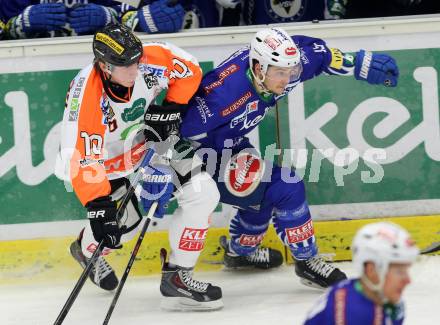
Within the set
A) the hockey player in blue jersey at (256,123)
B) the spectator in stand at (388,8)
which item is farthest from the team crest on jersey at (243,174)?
the spectator in stand at (388,8)

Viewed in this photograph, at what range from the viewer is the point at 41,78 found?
5121mm

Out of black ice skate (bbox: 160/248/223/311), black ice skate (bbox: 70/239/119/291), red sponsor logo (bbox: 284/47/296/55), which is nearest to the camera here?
red sponsor logo (bbox: 284/47/296/55)

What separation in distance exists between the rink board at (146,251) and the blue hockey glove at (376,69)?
2.49 ft

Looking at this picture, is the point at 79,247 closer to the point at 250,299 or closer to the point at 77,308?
the point at 77,308

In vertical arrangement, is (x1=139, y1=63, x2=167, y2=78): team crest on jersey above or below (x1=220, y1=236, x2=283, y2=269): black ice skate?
above

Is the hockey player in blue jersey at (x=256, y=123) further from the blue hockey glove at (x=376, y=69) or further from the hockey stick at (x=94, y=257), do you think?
the hockey stick at (x=94, y=257)

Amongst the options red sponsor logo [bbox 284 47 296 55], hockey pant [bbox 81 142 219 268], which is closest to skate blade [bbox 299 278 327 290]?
hockey pant [bbox 81 142 219 268]

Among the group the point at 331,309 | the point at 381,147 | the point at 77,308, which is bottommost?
the point at 77,308

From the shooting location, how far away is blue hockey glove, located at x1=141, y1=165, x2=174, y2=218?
444 centimetres

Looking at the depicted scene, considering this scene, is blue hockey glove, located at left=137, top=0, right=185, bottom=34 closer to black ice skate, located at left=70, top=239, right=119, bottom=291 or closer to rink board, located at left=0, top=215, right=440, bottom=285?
rink board, located at left=0, top=215, right=440, bottom=285

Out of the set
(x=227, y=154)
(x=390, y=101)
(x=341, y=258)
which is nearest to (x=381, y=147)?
(x=390, y=101)

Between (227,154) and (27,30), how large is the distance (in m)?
1.29

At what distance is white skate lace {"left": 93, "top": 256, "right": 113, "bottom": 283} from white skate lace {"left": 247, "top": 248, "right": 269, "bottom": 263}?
2.17 feet

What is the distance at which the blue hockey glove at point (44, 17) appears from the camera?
5.25 metres
